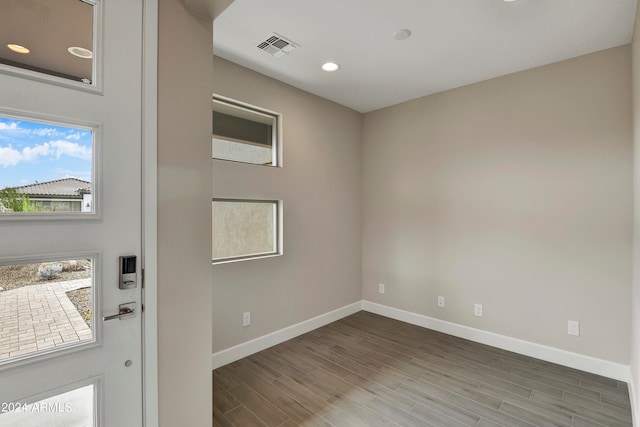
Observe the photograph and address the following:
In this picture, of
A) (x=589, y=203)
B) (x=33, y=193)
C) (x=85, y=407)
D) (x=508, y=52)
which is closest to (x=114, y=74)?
(x=33, y=193)

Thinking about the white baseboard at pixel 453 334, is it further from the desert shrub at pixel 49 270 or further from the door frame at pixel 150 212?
the desert shrub at pixel 49 270

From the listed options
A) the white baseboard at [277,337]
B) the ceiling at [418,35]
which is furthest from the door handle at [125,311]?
the ceiling at [418,35]

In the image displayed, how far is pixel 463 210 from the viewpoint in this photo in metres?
3.39

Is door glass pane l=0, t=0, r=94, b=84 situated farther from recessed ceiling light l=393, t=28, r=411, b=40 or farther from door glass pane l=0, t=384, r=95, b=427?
recessed ceiling light l=393, t=28, r=411, b=40

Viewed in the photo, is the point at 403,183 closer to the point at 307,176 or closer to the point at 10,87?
the point at 307,176

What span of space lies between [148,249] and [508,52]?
3171 millimetres

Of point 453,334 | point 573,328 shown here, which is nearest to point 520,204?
point 573,328

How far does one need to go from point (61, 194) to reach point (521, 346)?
3791 mm

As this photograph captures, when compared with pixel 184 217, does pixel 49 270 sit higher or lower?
lower

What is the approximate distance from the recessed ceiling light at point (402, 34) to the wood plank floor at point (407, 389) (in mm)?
2835

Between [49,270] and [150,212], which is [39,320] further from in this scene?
[150,212]

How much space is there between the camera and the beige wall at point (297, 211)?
2.84 meters

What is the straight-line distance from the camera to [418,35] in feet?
7.82

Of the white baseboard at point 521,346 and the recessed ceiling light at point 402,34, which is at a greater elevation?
the recessed ceiling light at point 402,34
